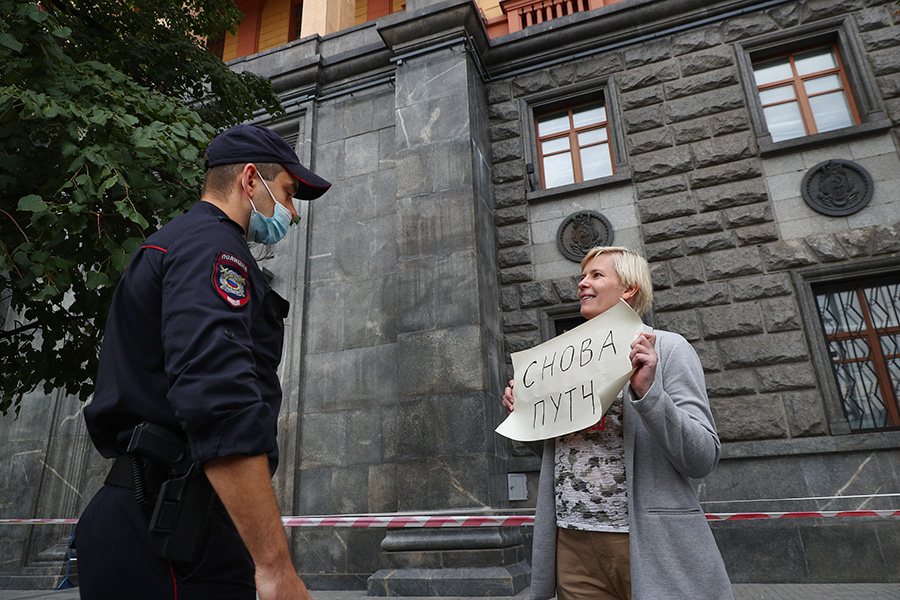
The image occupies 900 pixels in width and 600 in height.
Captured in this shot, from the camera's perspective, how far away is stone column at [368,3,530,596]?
623cm

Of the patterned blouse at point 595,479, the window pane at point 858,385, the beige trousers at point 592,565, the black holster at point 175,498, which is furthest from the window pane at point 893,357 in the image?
the black holster at point 175,498

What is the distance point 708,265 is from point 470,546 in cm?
468

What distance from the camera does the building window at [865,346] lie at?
6625 millimetres

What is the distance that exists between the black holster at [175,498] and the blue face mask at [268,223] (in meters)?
0.75

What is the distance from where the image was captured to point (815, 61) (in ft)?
26.9

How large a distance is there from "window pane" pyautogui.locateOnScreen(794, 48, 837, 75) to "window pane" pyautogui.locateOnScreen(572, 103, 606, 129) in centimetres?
278

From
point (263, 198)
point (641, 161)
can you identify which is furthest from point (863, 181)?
point (263, 198)

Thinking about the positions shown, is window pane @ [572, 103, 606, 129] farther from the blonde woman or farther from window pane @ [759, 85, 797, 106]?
the blonde woman

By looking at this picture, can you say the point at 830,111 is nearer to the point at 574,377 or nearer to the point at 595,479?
the point at 574,377

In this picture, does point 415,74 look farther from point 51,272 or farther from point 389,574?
point 389,574

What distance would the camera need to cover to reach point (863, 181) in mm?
7203

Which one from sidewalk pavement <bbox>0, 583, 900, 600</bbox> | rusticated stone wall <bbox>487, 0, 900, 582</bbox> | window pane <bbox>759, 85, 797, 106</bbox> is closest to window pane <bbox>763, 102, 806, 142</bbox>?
window pane <bbox>759, 85, 797, 106</bbox>

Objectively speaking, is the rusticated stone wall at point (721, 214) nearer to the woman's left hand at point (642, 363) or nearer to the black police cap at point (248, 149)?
the woman's left hand at point (642, 363)

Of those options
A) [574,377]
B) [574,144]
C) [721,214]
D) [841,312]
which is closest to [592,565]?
[574,377]
